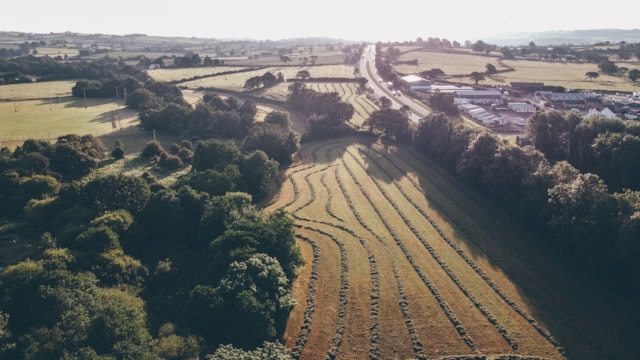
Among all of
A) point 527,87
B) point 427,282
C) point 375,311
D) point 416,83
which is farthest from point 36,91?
point 527,87

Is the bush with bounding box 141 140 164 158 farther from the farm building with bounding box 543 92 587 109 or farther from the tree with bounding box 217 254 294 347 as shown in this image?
the farm building with bounding box 543 92 587 109

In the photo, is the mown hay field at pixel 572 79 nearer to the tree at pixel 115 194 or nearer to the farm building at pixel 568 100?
the farm building at pixel 568 100

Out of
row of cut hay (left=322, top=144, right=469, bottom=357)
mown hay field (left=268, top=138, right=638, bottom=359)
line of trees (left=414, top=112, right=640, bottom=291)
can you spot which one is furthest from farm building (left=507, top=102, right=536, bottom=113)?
row of cut hay (left=322, top=144, right=469, bottom=357)

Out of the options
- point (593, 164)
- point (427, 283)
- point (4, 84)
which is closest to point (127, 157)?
point (427, 283)

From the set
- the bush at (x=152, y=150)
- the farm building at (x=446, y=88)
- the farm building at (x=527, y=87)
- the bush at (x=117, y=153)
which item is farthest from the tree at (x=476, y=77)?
the bush at (x=117, y=153)

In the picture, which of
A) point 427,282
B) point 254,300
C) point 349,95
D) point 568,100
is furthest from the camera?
point 349,95

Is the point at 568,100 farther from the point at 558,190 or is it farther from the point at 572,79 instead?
the point at 558,190
